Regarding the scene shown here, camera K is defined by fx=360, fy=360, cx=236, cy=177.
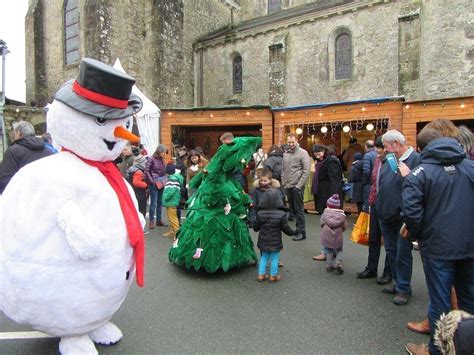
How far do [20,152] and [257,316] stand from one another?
351 centimetres

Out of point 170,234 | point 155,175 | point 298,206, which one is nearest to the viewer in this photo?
point 298,206

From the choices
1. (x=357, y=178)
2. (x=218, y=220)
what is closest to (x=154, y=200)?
(x=218, y=220)

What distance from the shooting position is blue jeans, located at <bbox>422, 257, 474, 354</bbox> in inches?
104

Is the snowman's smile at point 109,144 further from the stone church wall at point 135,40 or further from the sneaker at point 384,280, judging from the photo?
the stone church wall at point 135,40

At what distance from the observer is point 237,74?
759 inches

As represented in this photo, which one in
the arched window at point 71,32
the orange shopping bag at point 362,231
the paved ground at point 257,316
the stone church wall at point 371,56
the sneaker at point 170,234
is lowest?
the paved ground at point 257,316

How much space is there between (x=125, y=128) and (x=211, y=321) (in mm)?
1994

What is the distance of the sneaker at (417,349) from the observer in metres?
2.80

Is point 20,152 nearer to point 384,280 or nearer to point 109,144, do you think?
point 109,144

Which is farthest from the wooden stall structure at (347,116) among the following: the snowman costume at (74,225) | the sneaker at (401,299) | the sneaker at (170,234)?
the snowman costume at (74,225)

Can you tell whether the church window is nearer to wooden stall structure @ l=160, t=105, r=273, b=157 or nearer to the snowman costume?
wooden stall structure @ l=160, t=105, r=273, b=157

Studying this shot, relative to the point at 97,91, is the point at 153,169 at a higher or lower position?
lower

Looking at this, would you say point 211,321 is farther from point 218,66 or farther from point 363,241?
point 218,66

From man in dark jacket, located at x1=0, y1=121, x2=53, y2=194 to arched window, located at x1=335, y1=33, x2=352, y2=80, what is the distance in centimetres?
1389
